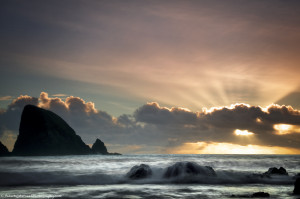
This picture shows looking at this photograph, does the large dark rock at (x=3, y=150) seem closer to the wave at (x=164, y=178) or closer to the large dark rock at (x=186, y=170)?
the wave at (x=164, y=178)

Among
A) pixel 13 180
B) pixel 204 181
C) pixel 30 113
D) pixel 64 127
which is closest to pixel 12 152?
pixel 30 113

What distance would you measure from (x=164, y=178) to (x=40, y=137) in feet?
517

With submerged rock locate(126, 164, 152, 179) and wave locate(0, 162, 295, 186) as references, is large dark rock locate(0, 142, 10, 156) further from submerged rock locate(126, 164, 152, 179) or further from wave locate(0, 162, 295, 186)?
submerged rock locate(126, 164, 152, 179)

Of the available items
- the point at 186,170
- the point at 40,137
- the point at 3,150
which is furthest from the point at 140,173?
the point at 40,137

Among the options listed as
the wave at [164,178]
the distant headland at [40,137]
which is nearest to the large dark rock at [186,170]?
the wave at [164,178]

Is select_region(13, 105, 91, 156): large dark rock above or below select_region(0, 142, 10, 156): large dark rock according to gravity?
above

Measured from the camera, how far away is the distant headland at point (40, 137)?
518 feet

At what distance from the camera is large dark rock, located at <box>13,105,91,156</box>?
523 ft

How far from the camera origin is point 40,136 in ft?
540

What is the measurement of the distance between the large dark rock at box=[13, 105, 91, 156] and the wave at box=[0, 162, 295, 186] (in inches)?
5510

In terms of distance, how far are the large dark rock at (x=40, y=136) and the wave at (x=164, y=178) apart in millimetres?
139943

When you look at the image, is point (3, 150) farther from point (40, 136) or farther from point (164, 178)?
point (164, 178)

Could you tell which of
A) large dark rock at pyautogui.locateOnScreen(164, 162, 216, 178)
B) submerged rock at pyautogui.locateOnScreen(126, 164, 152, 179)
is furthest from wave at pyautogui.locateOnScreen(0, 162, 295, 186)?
submerged rock at pyautogui.locateOnScreen(126, 164, 152, 179)

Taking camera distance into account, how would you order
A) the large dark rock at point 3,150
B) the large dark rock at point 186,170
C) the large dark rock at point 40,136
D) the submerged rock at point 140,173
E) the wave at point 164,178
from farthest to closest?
1. the large dark rock at point 40,136
2. the large dark rock at point 3,150
3. the submerged rock at point 140,173
4. the large dark rock at point 186,170
5. the wave at point 164,178
